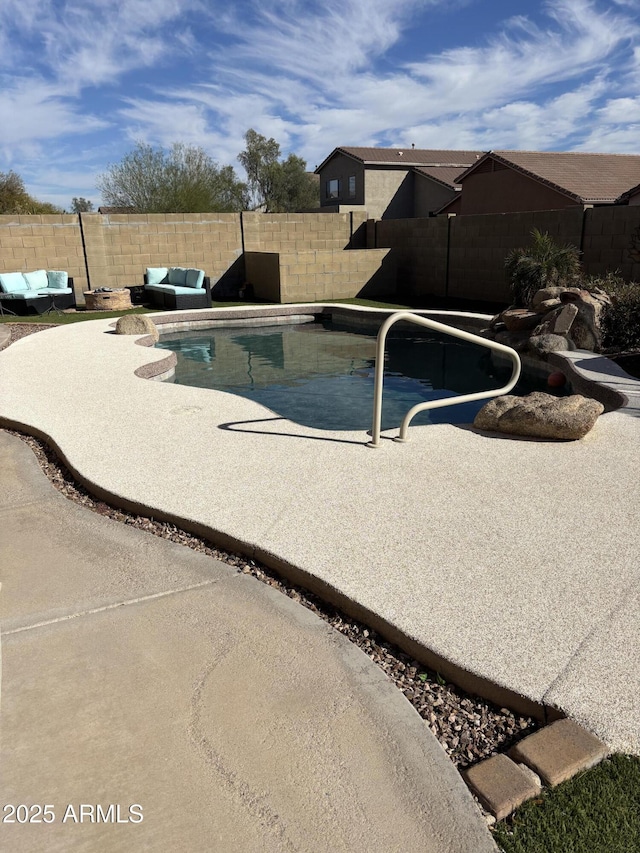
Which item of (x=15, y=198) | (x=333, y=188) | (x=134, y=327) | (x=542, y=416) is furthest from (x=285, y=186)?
(x=542, y=416)

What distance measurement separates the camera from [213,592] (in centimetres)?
328

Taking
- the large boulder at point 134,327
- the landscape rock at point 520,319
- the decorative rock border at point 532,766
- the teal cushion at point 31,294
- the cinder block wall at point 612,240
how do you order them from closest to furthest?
1. the decorative rock border at point 532,766
2. the landscape rock at point 520,319
3. the large boulder at point 134,327
4. the cinder block wall at point 612,240
5. the teal cushion at point 31,294

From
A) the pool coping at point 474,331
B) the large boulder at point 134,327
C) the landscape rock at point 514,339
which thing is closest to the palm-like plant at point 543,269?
the pool coping at point 474,331

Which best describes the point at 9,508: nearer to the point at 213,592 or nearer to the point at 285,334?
the point at 213,592

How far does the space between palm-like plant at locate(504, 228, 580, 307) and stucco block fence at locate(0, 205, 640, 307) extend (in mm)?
1503

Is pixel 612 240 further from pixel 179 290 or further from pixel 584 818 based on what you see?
pixel 584 818

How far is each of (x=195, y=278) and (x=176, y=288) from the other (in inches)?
26.7

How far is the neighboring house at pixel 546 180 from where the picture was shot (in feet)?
78.6

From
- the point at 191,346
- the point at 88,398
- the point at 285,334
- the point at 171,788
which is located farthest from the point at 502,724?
the point at 285,334

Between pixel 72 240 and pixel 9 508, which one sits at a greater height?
pixel 72 240

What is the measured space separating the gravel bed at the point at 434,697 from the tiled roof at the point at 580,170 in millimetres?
23081

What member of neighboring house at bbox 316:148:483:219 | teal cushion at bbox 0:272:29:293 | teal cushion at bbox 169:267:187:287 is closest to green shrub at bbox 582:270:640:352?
teal cushion at bbox 169:267:187:287

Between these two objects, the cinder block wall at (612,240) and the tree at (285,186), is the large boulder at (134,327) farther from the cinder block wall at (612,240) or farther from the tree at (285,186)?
the tree at (285,186)

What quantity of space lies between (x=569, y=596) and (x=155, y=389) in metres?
5.52
